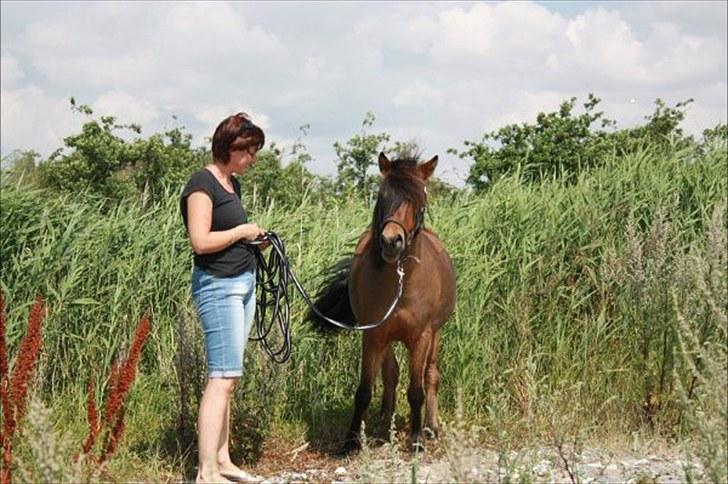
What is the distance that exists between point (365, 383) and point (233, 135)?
226 cm

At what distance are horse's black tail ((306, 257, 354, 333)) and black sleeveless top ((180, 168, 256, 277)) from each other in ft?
6.80

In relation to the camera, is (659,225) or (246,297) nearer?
(246,297)

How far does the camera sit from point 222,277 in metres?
4.86

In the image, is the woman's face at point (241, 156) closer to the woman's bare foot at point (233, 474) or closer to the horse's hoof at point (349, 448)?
the woman's bare foot at point (233, 474)

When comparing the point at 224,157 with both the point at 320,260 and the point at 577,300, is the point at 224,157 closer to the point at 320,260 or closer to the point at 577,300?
the point at 320,260

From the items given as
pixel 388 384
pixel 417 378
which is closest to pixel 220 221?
pixel 417 378

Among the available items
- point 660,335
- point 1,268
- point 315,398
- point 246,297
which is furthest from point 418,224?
point 1,268

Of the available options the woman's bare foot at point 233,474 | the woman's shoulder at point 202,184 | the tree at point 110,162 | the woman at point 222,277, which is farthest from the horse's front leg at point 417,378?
the tree at point 110,162

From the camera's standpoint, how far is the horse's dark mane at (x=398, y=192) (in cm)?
568

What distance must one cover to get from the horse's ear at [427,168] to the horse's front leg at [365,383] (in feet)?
3.90

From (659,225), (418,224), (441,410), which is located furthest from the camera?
(441,410)

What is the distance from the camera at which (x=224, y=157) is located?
4957mm

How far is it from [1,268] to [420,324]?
345 centimetres

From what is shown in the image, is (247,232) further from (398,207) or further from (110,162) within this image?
(110,162)
